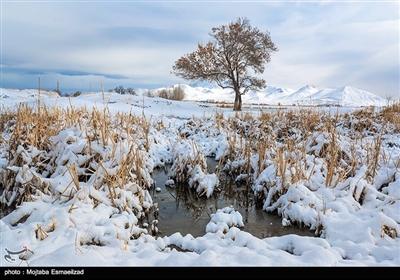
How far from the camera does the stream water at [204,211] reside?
3412 millimetres

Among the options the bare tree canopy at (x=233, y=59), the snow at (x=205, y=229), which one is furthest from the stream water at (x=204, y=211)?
the bare tree canopy at (x=233, y=59)

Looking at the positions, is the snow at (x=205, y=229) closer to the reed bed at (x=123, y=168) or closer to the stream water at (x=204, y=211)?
the reed bed at (x=123, y=168)

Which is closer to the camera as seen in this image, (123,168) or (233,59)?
(123,168)

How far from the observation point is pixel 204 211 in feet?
13.1

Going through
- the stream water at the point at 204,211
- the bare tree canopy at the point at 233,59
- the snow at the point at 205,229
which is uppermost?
the bare tree canopy at the point at 233,59

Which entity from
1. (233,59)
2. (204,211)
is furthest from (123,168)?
(233,59)

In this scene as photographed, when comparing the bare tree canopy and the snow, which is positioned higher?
the bare tree canopy

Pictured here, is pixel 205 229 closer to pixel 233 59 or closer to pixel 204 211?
pixel 204 211

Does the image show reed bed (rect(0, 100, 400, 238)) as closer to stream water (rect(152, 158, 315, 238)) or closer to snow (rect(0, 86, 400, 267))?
snow (rect(0, 86, 400, 267))

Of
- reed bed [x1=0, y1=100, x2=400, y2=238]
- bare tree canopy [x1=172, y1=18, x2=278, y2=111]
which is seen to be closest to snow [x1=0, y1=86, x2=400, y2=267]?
reed bed [x1=0, y1=100, x2=400, y2=238]

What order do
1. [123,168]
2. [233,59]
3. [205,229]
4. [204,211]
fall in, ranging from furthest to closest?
[233,59]
[204,211]
[123,168]
[205,229]

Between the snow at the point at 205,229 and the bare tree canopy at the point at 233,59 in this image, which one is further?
the bare tree canopy at the point at 233,59

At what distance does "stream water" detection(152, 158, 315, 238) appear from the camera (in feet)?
11.2
